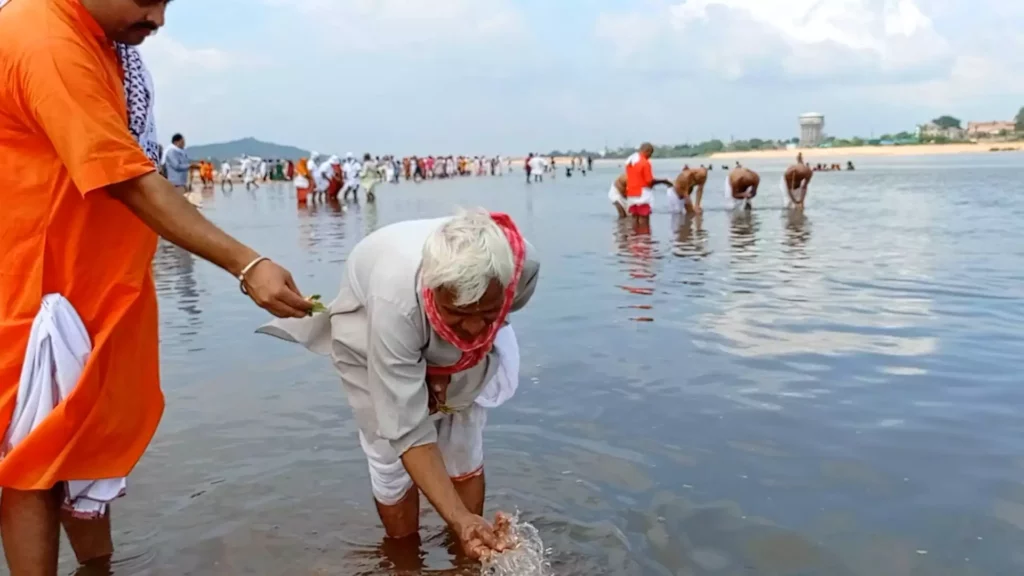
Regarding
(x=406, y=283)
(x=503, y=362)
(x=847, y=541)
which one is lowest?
(x=847, y=541)

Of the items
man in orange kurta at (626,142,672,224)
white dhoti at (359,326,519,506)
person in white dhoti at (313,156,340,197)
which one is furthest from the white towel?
person in white dhoti at (313,156,340,197)

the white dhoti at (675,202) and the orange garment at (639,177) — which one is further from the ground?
the orange garment at (639,177)

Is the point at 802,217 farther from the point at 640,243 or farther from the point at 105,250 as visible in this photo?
the point at 105,250

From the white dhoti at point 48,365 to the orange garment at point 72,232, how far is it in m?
0.02

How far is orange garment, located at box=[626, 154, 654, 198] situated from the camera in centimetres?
1666

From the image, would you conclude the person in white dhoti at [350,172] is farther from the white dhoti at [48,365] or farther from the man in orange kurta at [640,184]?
the white dhoti at [48,365]

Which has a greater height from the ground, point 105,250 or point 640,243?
point 105,250

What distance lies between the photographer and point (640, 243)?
42.9ft

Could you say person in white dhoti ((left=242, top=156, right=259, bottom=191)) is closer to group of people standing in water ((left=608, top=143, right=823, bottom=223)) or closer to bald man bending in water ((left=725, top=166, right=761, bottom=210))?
group of people standing in water ((left=608, top=143, right=823, bottom=223))

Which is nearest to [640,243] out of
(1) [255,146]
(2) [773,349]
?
(2) [773,349]

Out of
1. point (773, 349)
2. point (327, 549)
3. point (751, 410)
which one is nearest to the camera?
point (327, 549)

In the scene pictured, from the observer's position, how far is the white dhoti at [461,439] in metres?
3.33

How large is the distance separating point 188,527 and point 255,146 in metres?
194

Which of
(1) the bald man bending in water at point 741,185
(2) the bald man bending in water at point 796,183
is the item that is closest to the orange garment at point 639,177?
(1) the bald man bending in water at point 741,185
